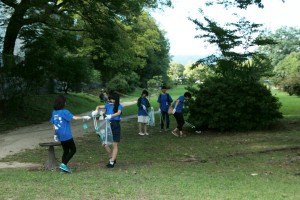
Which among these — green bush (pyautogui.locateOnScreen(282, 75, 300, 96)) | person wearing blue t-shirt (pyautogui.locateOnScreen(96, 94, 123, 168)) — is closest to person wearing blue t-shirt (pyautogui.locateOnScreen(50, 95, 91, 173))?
person wearing blue t-shirt (pyautogui.locateOnScreen(96, 94, 123, 168))

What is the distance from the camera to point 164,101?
16609 mm

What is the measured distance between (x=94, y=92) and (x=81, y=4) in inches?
1282

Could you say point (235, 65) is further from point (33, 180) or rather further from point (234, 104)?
point (33, 180)

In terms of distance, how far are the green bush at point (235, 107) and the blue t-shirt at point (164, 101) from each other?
2.94 ft

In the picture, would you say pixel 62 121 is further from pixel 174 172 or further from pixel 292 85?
pixel 292 85

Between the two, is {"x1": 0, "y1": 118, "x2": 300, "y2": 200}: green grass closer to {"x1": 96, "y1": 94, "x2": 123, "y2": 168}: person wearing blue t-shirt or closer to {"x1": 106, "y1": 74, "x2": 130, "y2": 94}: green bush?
{"x1": 96, "y1": 94, "x2": 123, "y2": 168}: person wearing blue t-shirt

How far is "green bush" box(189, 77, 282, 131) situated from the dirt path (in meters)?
4.91

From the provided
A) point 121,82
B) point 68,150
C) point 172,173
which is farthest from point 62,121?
point 121,82

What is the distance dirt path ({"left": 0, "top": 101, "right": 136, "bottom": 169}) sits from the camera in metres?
12.1

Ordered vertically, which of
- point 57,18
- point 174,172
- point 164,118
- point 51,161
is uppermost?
point 57,18

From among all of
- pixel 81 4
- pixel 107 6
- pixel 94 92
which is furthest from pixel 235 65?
pixel 94 92

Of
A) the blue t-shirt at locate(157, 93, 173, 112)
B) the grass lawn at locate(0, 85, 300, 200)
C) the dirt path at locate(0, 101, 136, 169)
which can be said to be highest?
the blue t-shirt at locate(157, 93, 173, 112)

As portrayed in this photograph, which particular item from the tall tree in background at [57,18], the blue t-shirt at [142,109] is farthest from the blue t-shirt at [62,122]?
the tall tree in background at [57,18]

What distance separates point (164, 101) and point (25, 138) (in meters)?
5.34
